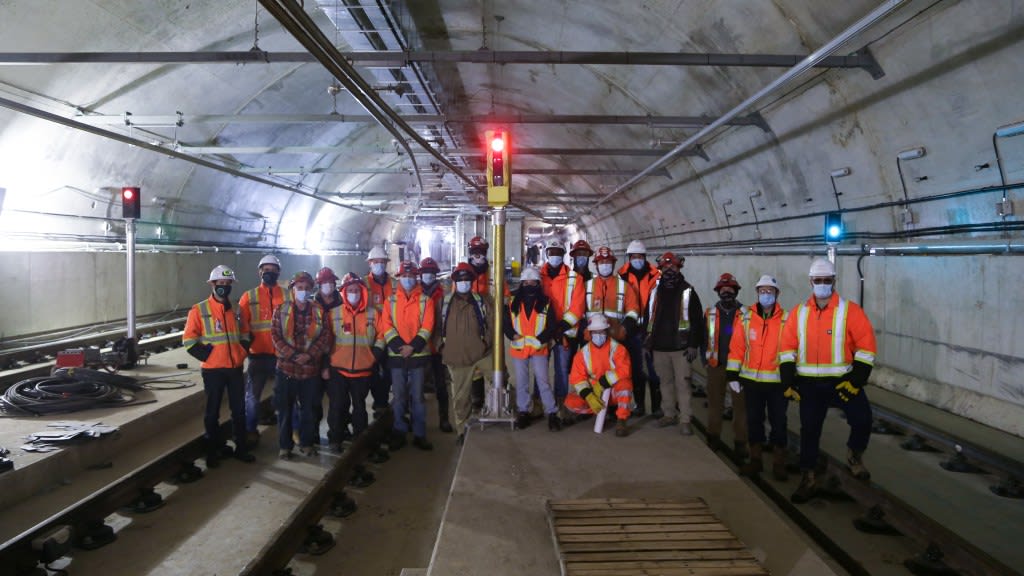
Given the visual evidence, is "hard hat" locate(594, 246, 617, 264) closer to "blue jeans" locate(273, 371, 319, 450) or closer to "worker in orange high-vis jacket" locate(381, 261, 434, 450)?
"worker in orange high-vis jacket" locate(381, 261, 434, 450)

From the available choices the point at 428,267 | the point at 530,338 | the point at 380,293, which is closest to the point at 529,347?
the point at 530,338

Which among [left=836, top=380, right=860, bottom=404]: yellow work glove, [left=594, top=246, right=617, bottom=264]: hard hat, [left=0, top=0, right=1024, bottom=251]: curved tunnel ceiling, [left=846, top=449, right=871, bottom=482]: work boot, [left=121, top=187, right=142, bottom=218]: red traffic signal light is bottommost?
[left=846, top=449, right=871, bottom=482]: work boot

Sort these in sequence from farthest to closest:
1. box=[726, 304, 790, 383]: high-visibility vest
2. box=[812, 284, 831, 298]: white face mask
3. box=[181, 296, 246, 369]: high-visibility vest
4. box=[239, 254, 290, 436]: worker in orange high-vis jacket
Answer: box=[239, 254, 290, 436]: worker in orange high-vis jacket → box=[181, 296, 246, 369]: high-visibility vest → box=[726, 304, 790, 383]: high-visibility vest → box=[812, 284, 831, 298]: white face mask

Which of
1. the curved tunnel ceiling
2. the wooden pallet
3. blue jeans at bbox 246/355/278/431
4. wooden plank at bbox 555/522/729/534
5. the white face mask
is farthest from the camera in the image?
blue jeans at bbox 246/355/278/431

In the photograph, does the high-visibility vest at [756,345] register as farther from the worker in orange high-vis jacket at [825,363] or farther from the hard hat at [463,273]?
the hard hat at [463,273]

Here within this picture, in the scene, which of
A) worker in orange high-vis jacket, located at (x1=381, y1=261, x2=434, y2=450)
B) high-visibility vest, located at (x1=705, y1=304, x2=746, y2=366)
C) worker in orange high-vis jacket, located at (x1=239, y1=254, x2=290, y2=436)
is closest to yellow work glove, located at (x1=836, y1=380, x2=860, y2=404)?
high-visibility vest, located at (x1=705, y1=304, x2=746, y2=366)

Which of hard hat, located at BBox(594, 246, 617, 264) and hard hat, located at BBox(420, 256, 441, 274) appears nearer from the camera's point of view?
hard hat, located at BBox(594, 246, 617, 264)

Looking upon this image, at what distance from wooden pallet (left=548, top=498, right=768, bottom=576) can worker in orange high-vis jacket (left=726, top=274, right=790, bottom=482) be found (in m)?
1.84

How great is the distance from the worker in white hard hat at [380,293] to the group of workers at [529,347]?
0.16 metres

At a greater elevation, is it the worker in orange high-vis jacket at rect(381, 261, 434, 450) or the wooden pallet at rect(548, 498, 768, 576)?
the worker in orange high-vis jacket at rect(381, 261, 434, 450)

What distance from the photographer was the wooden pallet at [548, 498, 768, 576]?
10.8ft

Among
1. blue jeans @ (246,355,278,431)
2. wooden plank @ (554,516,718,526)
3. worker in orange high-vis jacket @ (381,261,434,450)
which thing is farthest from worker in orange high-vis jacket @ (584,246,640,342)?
blue jeans @ (246,355,278,431)

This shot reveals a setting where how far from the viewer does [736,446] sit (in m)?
6.34

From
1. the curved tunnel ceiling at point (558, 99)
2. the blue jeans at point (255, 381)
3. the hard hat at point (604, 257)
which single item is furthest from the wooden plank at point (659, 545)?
the blue jeans at point (255, 381)
